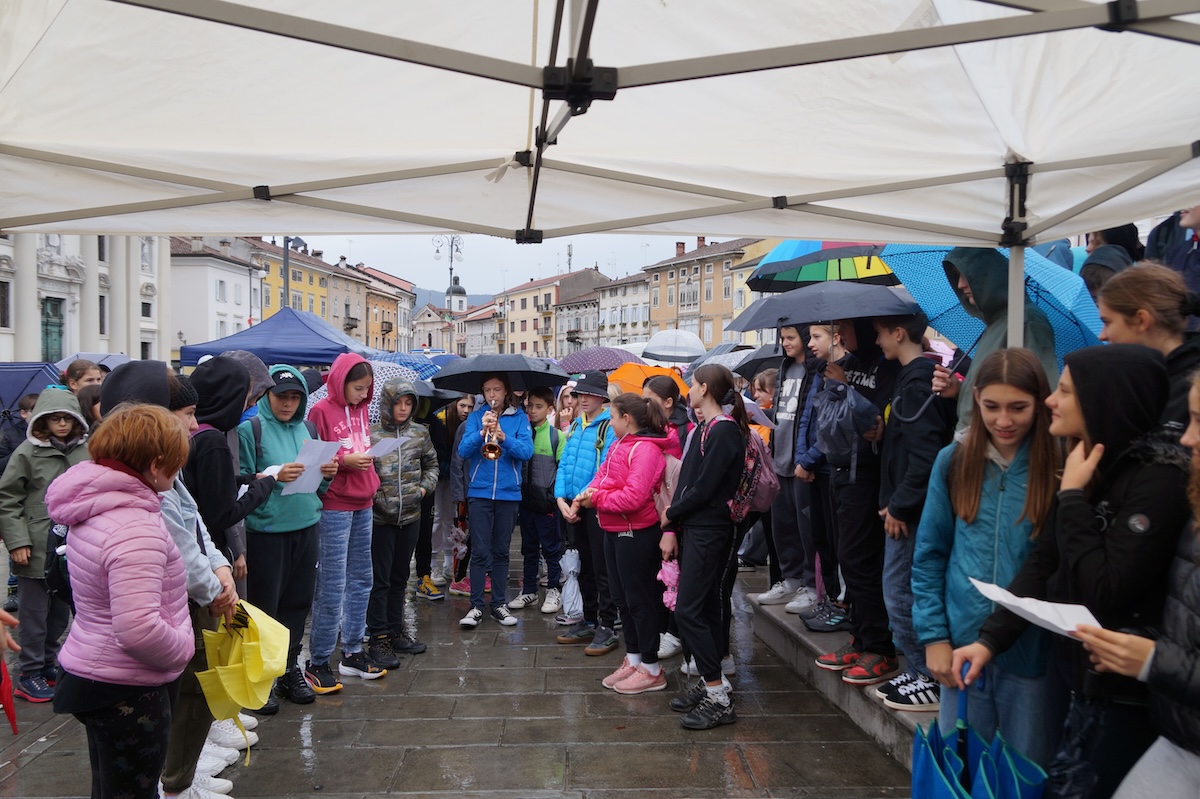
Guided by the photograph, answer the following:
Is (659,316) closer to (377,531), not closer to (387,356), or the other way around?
(387,356)

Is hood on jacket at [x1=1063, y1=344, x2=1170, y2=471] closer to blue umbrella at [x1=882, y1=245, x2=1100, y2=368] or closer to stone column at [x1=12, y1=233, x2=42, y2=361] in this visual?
blue umbrella at [x1=882, y1=245, x2=1100, y2=368]

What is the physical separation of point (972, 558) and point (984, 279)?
1841mm

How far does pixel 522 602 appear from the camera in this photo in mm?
7660

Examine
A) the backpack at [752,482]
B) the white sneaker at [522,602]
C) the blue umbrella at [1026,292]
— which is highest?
the blue umbrella at [1026,292]

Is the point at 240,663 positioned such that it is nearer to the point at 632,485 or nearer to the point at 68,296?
the point at 632,485

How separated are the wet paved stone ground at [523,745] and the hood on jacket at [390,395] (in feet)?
6.03

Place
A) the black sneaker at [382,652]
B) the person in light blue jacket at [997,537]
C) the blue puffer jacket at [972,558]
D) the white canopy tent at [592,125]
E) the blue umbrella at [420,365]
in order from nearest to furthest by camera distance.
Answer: the person in light blue jacket at [997,537] < the blue puffer jacket at [972,558] < the white canopy tent at [592,125] < the black sneaker at [382,652] < the blue umbrella at [420,365]

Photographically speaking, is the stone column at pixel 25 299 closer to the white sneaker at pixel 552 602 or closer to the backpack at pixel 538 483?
the backpack at pixel 538 483

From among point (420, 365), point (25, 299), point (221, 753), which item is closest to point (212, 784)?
point (221, 753)

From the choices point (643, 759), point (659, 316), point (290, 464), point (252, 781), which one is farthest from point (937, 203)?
point (659, 316)

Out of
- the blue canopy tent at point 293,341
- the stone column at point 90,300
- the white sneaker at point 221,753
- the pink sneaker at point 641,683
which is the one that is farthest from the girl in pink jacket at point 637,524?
the stone column at point 90,300

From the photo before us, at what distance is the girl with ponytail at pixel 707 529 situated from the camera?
Answer: 475 cm

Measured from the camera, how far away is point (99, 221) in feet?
14.4

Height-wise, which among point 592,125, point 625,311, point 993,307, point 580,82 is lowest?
point 993,307
